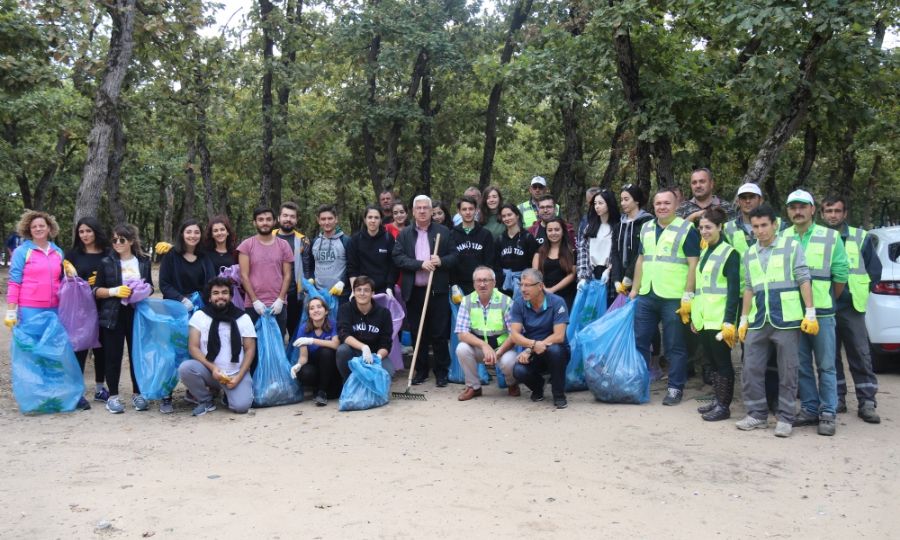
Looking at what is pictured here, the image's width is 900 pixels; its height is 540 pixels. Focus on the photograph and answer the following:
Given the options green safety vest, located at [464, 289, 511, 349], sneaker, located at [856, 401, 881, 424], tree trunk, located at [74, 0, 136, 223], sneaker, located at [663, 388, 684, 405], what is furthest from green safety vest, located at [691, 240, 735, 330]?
tree trunk, located at [74, 0, 136, 223]

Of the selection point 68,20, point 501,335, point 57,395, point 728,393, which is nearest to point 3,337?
point 68,20

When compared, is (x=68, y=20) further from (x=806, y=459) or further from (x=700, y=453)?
(x=806, y=459)

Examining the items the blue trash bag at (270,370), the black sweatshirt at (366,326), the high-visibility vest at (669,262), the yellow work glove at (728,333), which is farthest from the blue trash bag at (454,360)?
the yellow work glove at (728,333)

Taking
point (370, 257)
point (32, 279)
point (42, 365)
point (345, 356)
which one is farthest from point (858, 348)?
point (32, 279)

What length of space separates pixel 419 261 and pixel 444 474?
293 cm

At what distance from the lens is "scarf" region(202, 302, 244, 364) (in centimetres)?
610

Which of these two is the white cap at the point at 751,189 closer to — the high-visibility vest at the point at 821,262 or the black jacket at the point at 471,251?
the high-visibility vest at the point at 821,262

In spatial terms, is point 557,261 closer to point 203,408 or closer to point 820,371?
point 820,371

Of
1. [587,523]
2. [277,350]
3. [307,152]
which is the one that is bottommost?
[587,523]

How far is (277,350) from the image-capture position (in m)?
6.37

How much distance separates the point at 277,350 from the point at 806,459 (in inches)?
166

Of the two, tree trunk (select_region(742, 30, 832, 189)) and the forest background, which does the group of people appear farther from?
the forest background

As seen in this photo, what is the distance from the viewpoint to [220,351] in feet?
20.2

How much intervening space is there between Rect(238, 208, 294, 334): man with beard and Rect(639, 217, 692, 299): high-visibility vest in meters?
3.30
